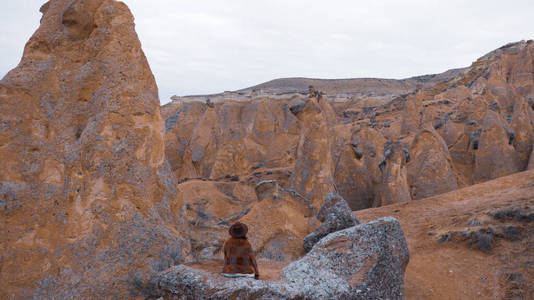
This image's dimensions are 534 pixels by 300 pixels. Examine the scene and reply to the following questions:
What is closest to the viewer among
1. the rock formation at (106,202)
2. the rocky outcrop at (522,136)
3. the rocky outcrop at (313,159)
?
the rock formation at (106,202)

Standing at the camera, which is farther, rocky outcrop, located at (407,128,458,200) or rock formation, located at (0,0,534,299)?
rocky outcrop, located at (407,128,458,200)

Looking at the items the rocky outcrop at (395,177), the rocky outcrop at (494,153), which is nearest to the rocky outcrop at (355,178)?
the rocky outcrop at (395,177)

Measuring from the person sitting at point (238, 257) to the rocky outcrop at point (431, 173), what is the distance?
23.7ft

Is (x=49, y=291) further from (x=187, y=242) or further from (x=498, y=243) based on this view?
(x=498, y=243)

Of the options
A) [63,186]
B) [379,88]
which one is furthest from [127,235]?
[379,88]

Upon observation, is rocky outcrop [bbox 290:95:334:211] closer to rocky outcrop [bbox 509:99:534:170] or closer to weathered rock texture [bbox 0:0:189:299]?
weathered rock texture [bbox 0:0:189:299]

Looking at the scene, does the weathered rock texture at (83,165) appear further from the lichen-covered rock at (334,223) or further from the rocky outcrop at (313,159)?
the rocky outcrop at (313,159)

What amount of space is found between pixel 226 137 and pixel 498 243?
11.4 meters

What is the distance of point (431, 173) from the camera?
864cm

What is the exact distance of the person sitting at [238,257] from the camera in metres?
2.45

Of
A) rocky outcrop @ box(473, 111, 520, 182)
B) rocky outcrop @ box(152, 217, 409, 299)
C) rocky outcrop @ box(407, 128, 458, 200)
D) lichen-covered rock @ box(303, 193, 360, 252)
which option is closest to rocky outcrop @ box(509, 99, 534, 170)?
rocky outcrop @ box(473, 111, 520, 182)

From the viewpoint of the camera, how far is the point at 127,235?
3.05 m

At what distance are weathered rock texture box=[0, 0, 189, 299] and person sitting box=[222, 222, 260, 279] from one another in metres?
1.02

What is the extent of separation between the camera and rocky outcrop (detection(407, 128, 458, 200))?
8508 millimetres
